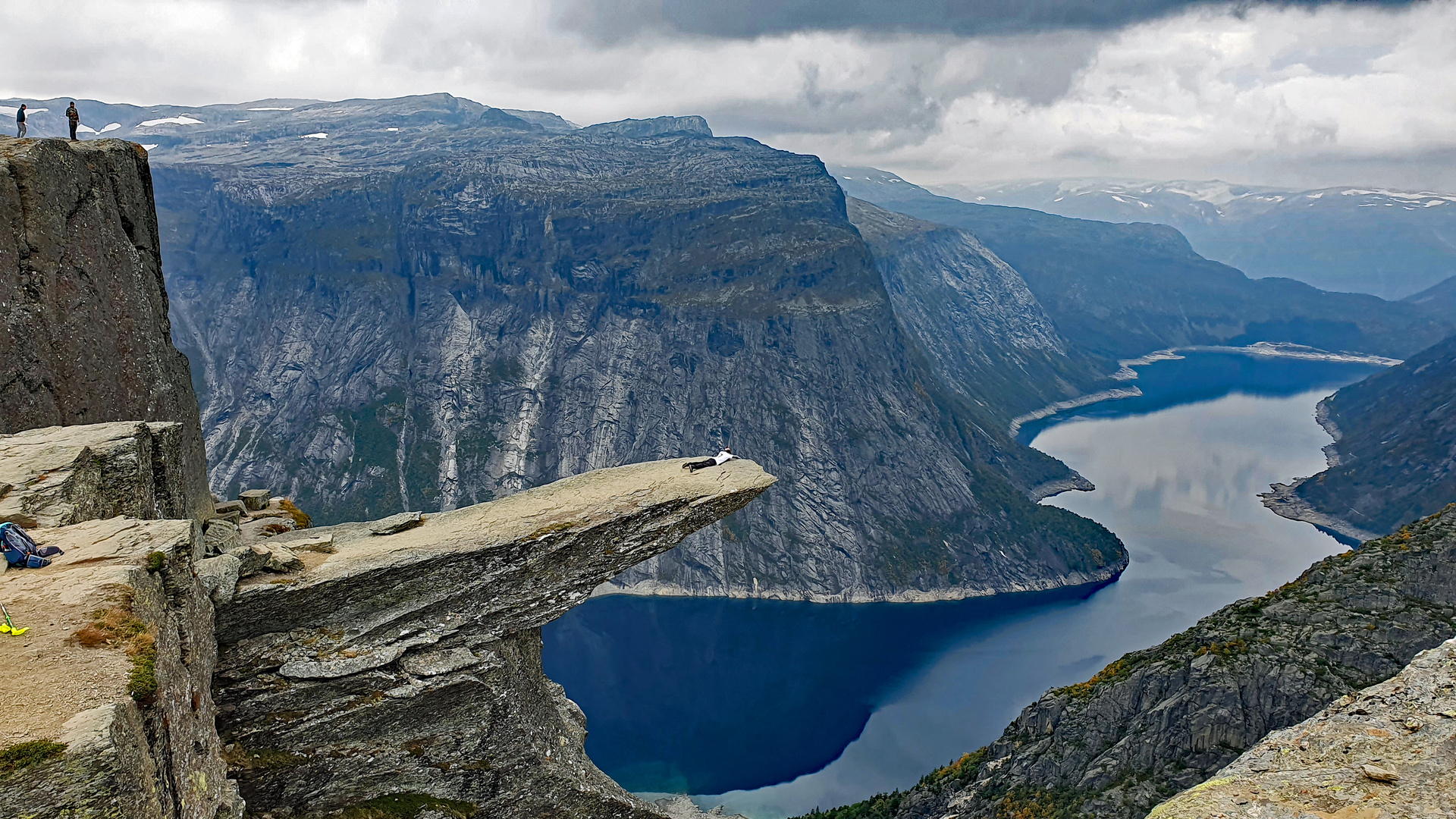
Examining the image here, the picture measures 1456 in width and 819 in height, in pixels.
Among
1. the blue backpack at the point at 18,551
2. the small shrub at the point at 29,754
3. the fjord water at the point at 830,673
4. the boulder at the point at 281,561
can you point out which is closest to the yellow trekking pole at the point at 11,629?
the blue backpack at the point at 18,551

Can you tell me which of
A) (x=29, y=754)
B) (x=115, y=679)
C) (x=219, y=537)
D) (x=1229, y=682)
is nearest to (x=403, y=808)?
(x=219, y=537)

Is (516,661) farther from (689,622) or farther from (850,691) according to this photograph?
(689,622)

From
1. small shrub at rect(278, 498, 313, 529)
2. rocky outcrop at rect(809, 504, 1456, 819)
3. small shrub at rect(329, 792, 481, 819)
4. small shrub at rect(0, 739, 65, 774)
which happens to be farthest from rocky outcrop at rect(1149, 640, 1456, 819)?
small shrub at rect(278, 498, 313, 529)

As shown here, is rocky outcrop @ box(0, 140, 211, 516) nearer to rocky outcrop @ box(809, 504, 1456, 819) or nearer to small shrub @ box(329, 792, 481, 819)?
small shrub @ box(329, 792, 481, 819)

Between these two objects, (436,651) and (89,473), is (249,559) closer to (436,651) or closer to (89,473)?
(89,473)

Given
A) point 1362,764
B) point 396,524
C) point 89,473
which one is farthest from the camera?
point 396,524

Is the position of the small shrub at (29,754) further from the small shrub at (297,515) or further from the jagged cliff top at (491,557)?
the small shrub at (297,515)

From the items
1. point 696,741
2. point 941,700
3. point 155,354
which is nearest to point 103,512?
point 155,354
